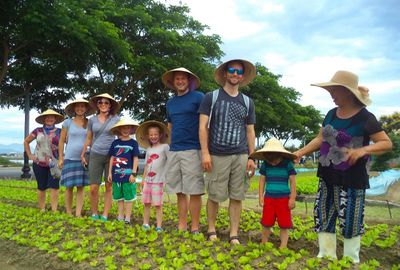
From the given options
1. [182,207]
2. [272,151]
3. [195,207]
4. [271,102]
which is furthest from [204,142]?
[271,102]

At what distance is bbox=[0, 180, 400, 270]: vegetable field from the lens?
4.29 m

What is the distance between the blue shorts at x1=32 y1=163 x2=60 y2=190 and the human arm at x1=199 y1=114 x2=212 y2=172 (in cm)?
365

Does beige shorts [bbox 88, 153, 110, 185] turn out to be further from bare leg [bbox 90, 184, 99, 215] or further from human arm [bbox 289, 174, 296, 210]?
human arm [bbox 289, 174, 296, 210]

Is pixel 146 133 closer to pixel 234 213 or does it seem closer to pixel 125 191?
pixel 125 191

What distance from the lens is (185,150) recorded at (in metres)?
5.44

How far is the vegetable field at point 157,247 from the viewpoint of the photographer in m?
4.29

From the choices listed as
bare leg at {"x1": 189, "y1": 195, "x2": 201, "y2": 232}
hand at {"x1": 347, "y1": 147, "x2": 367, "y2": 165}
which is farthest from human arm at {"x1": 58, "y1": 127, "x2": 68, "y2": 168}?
hand at {"x1": 347, "y1": 147, "x2": 367, "y2": 165}

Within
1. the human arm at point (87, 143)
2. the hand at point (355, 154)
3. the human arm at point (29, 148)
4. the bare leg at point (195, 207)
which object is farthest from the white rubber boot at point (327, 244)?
the human arm at point (29, 148)

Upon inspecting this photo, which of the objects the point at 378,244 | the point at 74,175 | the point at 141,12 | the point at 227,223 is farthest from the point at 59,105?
the point at 378,244

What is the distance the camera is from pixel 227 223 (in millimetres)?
6801

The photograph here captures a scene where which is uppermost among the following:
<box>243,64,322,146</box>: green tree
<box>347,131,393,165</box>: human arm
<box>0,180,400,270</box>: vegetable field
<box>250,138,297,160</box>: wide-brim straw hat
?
<box>243,64,322,146</box>: green tree

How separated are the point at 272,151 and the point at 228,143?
1.86 ft

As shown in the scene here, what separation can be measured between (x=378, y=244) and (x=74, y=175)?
4.83 metres

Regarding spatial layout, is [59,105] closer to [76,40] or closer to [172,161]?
[76,40]
